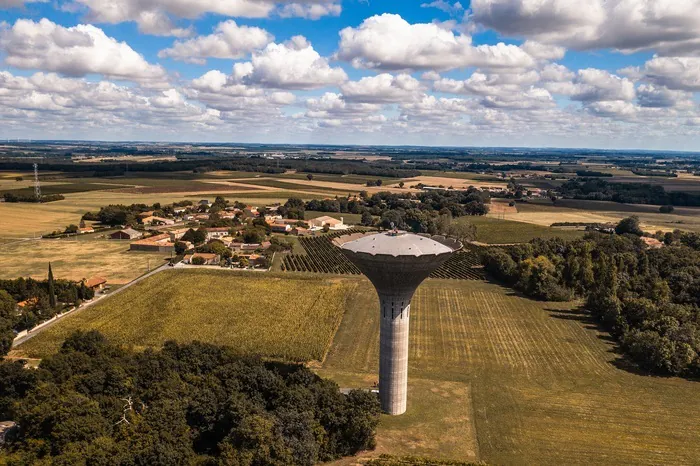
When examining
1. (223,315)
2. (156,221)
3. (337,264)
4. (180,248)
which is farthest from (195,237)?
(223,315)

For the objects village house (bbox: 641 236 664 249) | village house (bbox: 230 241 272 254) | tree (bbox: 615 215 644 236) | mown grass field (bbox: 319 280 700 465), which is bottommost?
mown grass field (bbox: 319 280 700 465)

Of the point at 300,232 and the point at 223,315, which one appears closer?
the point at 223,315

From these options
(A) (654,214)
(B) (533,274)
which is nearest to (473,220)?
(A) (654,214)

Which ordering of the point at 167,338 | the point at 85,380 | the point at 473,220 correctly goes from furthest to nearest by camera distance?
the point at 473,220
the point at 167,338
the point at 85,380

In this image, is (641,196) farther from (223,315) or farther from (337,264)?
(223,315)

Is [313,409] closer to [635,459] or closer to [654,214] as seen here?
[635,459]

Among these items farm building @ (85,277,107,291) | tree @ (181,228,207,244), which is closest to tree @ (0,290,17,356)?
farm building @ (85,277,107,291)

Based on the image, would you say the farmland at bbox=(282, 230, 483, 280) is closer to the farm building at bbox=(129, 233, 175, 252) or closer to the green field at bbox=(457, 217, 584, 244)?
the green field at bbox=(457, 217, 584, 244)
